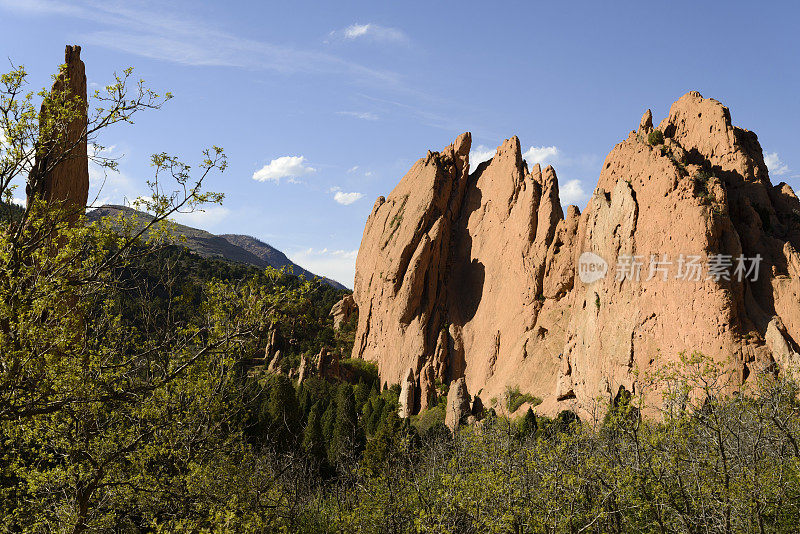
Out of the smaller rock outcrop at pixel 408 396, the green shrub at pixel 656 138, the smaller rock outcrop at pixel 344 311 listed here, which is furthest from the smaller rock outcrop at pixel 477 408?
the smaller rock outcrop at pixel 344 311

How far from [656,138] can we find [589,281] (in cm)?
1198

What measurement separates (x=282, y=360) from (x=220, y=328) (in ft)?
176

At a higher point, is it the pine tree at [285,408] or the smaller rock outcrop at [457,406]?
the smaller rock outcrop at [457,406]

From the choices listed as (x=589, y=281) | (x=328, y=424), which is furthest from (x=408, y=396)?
(x=589, y=281)

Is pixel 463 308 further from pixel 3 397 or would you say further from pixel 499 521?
pixel 3 397

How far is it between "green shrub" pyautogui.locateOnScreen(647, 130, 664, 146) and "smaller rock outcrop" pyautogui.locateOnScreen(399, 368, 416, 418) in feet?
96.7

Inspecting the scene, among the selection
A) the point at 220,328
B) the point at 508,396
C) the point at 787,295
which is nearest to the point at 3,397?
the point at 220,328

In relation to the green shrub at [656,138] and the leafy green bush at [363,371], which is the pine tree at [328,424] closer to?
the leafy green bush at [363,371]

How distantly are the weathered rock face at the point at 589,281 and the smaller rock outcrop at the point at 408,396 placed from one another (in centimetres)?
123

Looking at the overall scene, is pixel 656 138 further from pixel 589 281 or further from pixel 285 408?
pixel 285 408

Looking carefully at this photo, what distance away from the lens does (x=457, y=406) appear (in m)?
38.2

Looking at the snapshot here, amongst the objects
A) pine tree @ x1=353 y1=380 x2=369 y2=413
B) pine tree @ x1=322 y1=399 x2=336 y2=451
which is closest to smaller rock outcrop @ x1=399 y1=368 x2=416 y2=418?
pine tree @ x1=353 y1=380 x2=369 y2=413

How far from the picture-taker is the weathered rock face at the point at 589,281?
2912cm

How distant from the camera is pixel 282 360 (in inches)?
2464
